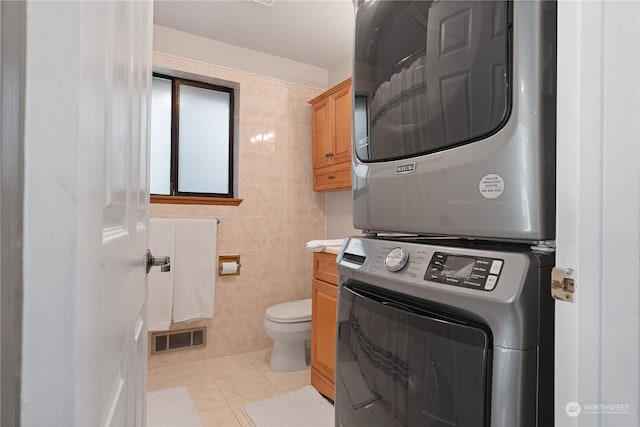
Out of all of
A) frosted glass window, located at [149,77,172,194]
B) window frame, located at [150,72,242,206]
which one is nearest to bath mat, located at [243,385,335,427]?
window frame, located at [150,72,242,206]

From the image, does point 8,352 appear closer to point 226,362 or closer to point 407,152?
point 407,152

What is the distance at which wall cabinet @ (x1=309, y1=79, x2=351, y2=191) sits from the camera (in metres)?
2.57

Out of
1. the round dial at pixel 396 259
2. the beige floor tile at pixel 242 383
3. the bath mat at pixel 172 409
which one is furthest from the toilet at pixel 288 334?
the round dial at pixel 396 259

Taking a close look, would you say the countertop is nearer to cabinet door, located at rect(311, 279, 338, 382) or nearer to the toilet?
cabinet door, located at rect(311, 279, 338, 382)

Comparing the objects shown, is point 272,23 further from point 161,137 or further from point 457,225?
point 457,225

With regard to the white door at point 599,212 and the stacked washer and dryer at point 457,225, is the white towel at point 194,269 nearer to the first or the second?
the stacked washer and dryer at point 457,225

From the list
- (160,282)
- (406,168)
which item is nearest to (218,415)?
(160,282)

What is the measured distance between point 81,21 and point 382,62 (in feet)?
2.92

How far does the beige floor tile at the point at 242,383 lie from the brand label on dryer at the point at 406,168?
1.84m

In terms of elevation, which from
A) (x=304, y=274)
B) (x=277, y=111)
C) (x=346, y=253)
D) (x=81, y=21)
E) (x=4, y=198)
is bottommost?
(x=304, y=274)

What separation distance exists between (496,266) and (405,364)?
32 centimetres

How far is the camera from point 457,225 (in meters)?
0.79

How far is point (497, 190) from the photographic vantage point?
0.71 m

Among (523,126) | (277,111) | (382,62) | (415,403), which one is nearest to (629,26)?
(523,126)
